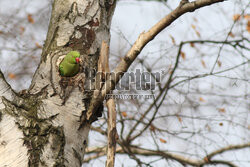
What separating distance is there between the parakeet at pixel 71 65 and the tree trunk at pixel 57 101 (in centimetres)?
4

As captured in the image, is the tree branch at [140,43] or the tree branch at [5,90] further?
the tree branch at [140,43]

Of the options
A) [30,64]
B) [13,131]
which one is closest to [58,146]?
[13,131]

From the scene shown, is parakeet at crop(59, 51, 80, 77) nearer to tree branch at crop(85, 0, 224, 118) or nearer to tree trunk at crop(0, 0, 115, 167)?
tree trunk at crop(0, 0, 115, 167)

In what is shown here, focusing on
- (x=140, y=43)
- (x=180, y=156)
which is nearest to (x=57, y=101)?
(x=140, y=43)

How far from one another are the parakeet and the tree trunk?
0.12 ft

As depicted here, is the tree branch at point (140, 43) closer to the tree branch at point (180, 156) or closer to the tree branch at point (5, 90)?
the tree branch at point (5, 90)

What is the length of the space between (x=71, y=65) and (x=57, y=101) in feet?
0.73

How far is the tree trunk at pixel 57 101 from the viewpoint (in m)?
1.45

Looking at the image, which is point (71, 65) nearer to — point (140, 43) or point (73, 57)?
point (73, 57)

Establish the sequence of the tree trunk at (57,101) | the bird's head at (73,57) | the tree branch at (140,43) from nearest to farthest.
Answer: the tree trunk at (57,101) < the tree branch at (140,43) < the bird's head at (73,57)

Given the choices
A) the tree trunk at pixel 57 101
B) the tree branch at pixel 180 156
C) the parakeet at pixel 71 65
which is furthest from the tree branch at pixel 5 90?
→ the tree branch at pixel 180 156

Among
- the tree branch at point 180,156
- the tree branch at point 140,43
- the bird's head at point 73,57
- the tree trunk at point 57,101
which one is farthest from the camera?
the tree branch at point 180,156

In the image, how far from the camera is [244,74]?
3271mm

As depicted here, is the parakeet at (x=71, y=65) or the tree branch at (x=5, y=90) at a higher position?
the parakeet at (x=71, y=65)
